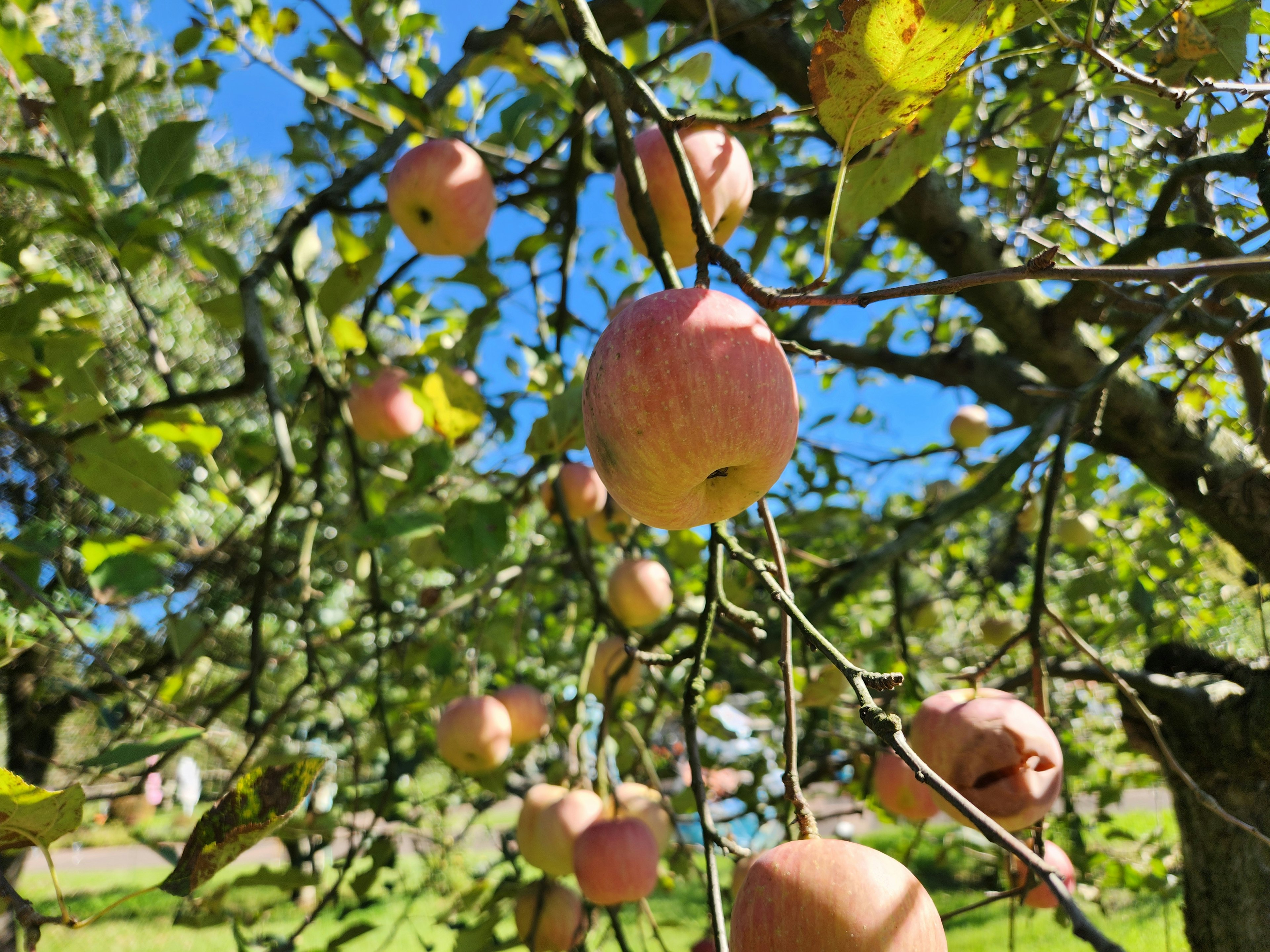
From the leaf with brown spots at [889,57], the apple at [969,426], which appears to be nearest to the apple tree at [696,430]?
the leaf with brown spots at [889,57]

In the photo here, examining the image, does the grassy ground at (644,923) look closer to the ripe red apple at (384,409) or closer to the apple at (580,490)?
the apple at (580,490)

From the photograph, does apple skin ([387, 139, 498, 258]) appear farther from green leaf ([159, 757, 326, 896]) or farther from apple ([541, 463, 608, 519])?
green leaf ([159, 757, 326, 896])

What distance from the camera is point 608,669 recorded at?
1911 mm

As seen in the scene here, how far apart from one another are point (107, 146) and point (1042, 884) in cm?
187

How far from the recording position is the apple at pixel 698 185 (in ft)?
3.60

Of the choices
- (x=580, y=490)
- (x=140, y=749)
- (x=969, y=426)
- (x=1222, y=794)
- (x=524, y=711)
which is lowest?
(x=140, y=749)

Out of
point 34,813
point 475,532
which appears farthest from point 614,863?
point 34,813

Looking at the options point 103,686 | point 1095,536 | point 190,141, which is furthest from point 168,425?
point 1095,536

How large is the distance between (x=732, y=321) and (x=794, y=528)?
1809mm

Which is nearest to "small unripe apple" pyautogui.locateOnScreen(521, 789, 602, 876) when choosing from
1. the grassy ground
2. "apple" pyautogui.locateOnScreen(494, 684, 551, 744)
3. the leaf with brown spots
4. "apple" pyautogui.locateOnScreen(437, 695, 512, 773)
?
"apple" pyautogui.locateOnScreen(437, 695, 512, 773)

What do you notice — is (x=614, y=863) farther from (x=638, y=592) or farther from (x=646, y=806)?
(x=638, y=592)

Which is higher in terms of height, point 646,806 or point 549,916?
point 646,806

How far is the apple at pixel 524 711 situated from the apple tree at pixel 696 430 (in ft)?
0.04

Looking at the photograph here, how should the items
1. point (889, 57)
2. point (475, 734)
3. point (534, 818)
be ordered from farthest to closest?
point (475, 734) < point (534, 818) < point (889, 57)
